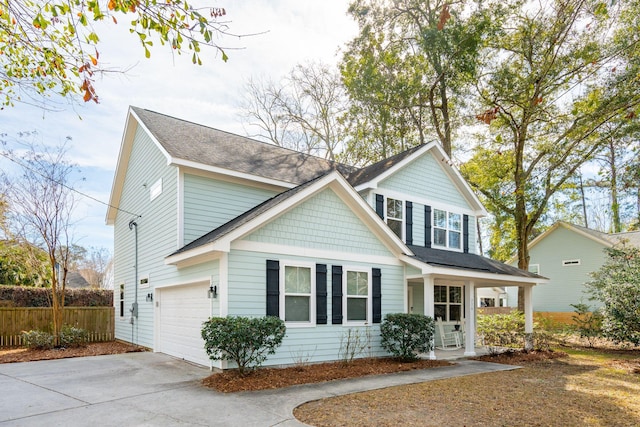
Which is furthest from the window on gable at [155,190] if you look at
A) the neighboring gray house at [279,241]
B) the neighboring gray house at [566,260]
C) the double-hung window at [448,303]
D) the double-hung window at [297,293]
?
the neighboring gray house at [566,260]

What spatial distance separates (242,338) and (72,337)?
8.94 m

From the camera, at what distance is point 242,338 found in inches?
318

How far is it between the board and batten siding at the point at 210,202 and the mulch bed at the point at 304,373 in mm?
4194

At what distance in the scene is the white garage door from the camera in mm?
10148

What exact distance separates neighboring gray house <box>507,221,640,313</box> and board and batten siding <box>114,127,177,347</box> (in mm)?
21898

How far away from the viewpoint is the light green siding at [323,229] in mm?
9945

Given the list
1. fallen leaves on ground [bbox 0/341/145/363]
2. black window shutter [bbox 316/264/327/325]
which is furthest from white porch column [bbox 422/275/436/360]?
fallen leaves on ground [bbox 0/341/145/363]

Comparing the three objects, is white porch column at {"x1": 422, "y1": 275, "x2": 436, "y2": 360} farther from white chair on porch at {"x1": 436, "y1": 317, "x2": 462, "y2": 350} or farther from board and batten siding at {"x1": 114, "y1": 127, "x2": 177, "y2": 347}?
board and batten siding at {"x1": 114, "y1": 127, "x2": 177, "y2": 347}

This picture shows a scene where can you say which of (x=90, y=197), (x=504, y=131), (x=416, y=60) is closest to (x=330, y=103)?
(x=416, y=60)

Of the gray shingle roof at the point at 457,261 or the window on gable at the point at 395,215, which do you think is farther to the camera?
the window on gable at the point at 395,215

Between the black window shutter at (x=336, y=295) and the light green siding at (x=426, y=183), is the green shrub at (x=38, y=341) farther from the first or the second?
the light green siding at (x=426, y=183)

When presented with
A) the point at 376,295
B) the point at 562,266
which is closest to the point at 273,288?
the point at 376,295

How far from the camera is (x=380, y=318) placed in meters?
11.5

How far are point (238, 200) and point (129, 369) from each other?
5.12 metres
